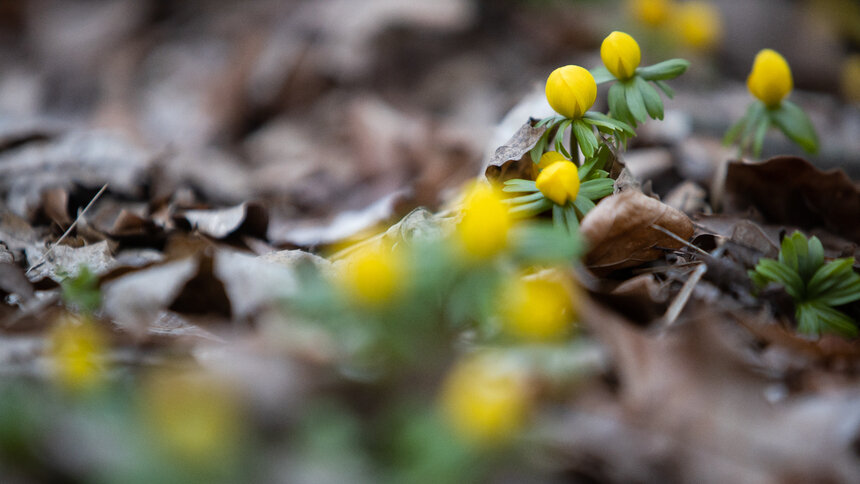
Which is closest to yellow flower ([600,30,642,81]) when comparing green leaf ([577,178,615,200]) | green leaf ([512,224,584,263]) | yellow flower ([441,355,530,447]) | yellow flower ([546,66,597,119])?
yellow flower ([546,66,597,119])

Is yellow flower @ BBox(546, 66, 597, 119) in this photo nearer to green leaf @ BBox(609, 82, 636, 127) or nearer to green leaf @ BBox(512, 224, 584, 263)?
green leaf @ BBox(609, 82, 636, 127)

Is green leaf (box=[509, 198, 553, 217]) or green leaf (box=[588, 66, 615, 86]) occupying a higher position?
green leaf (box=[588, 66, 615, 86])

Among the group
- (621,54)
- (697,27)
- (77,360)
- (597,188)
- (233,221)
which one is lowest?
(697,27)

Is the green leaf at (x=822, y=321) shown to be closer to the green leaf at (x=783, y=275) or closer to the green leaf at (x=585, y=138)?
the green leaf at (x=783, y=275)

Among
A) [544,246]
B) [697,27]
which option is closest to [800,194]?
[544,246]

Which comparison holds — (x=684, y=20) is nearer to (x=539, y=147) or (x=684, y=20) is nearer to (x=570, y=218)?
(x=539, y=147)

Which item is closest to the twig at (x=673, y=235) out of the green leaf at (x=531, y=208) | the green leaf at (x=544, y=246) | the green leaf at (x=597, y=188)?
the green leaf at (x=597, y=188)
